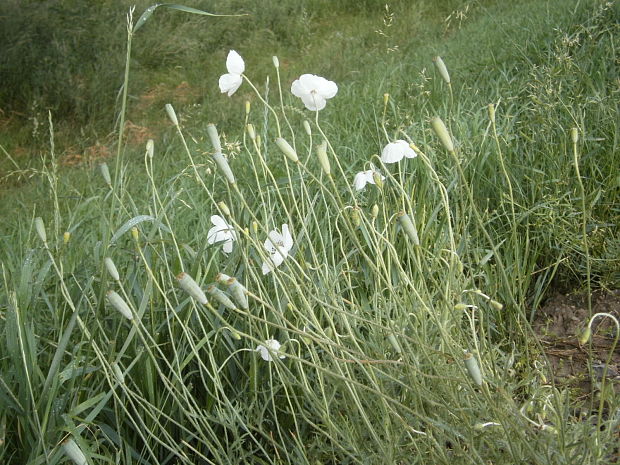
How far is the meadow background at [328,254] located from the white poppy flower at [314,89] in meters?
0.09

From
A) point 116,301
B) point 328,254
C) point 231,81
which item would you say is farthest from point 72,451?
point 328,254

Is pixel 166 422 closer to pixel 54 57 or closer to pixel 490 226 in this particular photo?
pixel 490 226

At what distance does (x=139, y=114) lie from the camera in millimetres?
6309

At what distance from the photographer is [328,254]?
2.06 m

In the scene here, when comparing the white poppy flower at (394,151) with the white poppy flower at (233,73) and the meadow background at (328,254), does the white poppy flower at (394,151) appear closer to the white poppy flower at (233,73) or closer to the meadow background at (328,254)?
the meadow background at (328,254)

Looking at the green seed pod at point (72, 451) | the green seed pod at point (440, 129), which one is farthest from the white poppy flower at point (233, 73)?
the green seed pod at point (72, 451)

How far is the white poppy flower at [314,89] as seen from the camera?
1408 mm

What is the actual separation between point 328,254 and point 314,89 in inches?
28.6

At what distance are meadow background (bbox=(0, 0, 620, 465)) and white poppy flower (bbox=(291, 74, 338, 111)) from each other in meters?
0.09

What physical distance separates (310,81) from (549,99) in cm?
130

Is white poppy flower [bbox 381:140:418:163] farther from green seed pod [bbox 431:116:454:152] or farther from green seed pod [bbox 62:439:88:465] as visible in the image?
green seed pod [bbox 62:439:88:465]

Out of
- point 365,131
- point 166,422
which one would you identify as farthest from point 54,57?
point 166,422

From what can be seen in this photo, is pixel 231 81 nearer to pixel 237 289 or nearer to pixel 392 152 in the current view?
pixel 392 152

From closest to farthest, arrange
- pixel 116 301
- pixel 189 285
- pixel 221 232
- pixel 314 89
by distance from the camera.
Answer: pixel 189 285 < pixel 116 301 < pixel 314 89 < pixel 221 232
